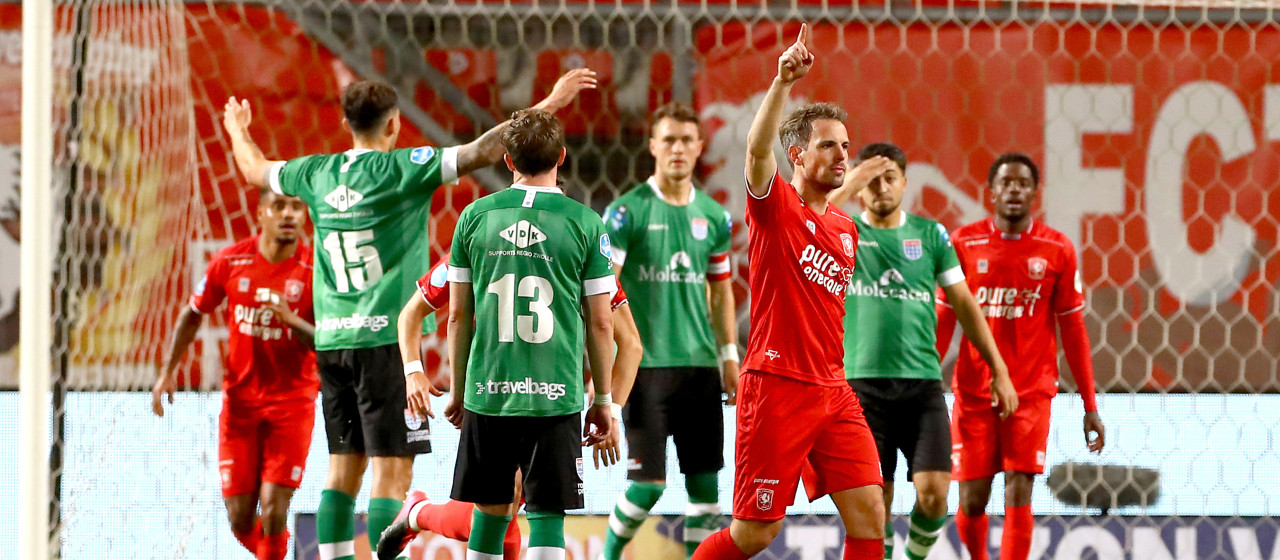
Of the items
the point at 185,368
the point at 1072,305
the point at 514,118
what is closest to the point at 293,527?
the point at 185,368

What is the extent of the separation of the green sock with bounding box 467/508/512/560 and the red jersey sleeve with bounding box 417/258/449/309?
60 centimetres

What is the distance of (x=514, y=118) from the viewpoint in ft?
11.1

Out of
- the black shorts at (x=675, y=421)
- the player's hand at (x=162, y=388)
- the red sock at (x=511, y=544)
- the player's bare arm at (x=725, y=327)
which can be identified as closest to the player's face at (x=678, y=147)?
the player's bare arm at (x=725, y=327)

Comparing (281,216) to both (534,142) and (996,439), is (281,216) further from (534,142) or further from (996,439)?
(996,439)

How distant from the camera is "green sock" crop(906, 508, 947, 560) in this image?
466 centimetres

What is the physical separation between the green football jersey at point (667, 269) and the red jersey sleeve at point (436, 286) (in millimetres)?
1212

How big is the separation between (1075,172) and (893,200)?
1.57 m

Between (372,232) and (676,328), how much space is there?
1191mm

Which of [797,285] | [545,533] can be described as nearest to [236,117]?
[545,533]

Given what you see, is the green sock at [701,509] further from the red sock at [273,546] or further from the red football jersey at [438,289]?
the red sock at [273,546]

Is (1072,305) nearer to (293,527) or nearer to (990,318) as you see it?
(990,318)

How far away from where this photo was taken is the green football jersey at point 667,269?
4.71m

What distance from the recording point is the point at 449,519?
3785mm

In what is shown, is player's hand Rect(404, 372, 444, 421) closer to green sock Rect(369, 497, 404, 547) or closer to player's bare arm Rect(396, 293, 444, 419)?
player's bare arm Rect(396, 293, 444, 419)
